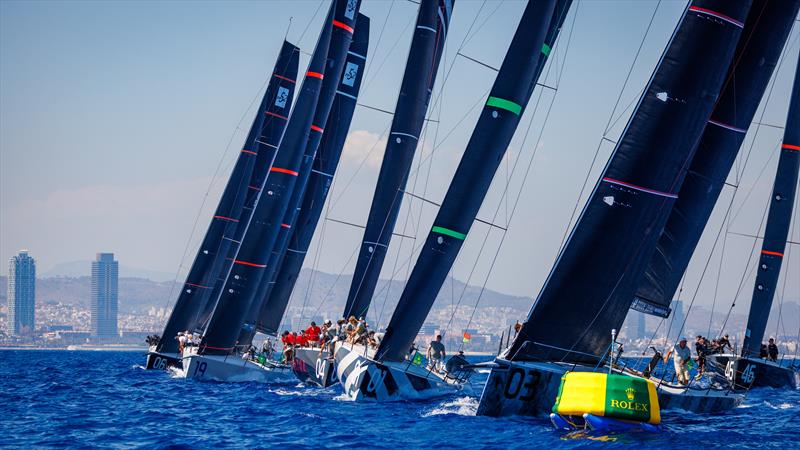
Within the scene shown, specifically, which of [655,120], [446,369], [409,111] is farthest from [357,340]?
[655,120]

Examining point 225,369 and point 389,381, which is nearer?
point 389,381

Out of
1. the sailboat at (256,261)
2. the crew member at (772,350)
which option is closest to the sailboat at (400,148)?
the sailboat at (256,261)

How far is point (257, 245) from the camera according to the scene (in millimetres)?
28625

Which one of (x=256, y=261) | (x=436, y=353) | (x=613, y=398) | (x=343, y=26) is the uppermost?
(x=343, y=26)

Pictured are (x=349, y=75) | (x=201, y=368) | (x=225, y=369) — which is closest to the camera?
(x=225, y=369)

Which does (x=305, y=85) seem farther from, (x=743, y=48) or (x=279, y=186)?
(x=743, y=48)

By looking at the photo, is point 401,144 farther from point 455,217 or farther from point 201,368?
point 201,368

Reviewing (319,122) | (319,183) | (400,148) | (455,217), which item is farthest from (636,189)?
(319,183)

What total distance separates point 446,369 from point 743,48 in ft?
30.0

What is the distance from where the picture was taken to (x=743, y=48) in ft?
73.2

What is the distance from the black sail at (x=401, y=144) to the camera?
28.2 metres

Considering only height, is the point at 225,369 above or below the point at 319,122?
below

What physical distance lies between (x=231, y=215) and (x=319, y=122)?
688cm

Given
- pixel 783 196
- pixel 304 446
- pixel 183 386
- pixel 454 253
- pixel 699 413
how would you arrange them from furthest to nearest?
pixel 783 196
pixel 183 386
pixel 454 253
pixel 699 413
pixel 304 446
